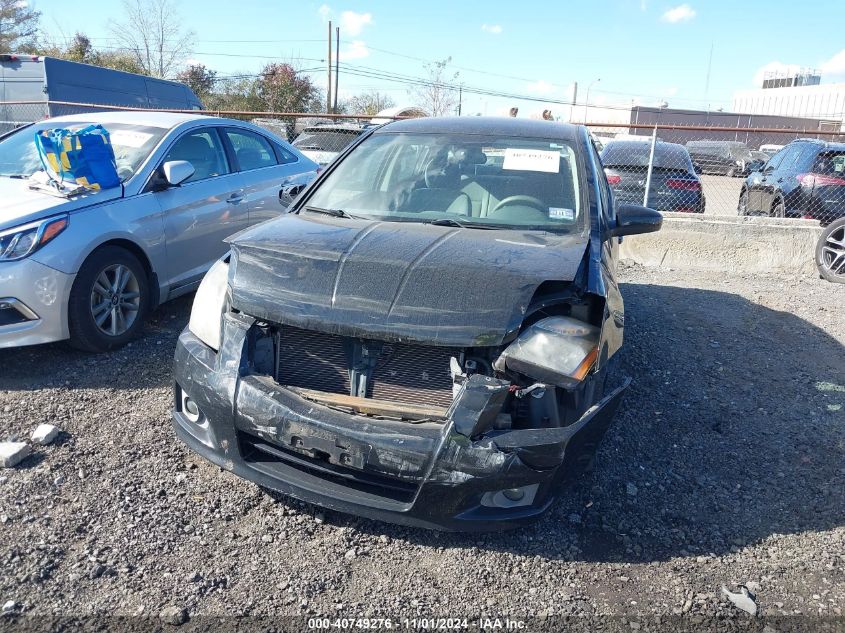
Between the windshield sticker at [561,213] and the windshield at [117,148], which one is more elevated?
the windshield at [117,148]

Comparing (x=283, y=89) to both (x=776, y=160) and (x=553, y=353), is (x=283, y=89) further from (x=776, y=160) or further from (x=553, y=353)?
(x=553, y=353)

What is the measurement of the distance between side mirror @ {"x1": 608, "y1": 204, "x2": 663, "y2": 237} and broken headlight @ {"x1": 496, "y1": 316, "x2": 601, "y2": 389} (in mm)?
1262

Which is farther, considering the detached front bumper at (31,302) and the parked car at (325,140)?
the parked car at (325,140)

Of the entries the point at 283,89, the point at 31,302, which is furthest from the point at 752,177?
the point at 283,89

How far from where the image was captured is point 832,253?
767 centimetres

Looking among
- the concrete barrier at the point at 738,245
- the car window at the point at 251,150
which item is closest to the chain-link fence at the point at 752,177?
the concrete barrier at the point at 738,245

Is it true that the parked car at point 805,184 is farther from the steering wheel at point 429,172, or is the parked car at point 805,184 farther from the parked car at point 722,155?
the parked car at point 722,155

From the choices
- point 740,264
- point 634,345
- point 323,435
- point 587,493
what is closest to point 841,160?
point 740,264

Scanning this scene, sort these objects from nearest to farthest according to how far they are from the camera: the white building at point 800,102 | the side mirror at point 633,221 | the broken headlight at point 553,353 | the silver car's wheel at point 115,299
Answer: the broken headlight at point 553,353 → the side mirror at point 633,221 → the silver car's wheel at point 115,299 → the white building at point 800,102

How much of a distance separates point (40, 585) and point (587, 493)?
2.34 m

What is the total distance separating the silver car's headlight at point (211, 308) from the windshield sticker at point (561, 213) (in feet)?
5.64

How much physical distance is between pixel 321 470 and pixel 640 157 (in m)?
7.93

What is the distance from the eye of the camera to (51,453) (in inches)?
128

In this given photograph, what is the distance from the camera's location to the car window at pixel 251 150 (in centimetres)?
594
